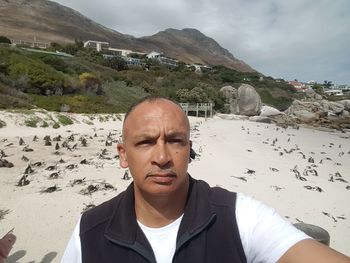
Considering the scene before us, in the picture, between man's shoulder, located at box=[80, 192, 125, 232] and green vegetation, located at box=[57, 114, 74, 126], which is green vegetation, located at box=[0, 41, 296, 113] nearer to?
green vegetation, located at box=[57, 114, 74, 126]

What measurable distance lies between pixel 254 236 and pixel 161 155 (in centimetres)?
63

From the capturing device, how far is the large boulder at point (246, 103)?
158 feet

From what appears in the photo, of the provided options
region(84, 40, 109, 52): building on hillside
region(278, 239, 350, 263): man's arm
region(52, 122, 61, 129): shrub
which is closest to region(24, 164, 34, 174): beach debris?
region(278, 239, 350, 263): man's arm

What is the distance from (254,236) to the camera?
1493 millimetres

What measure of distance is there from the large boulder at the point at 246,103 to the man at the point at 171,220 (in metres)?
47.2

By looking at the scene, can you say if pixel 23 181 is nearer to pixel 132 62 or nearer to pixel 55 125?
pixel 55 125

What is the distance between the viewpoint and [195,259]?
146 cm

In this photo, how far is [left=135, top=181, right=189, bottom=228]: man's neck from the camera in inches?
65.9

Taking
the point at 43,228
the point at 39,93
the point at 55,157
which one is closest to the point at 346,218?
the point at 43,228

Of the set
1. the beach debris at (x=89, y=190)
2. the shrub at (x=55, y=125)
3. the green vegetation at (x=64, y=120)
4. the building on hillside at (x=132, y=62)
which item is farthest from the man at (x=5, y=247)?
the building on hillside at (x=132, y=62)

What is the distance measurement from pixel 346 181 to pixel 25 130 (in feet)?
40.9

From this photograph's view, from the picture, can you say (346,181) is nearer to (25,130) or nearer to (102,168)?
(102,168)

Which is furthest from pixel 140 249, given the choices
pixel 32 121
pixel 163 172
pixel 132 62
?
pixel 132 62

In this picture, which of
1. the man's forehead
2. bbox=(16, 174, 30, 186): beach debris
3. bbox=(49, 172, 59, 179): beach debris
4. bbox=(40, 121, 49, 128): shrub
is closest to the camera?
the man's forehead
